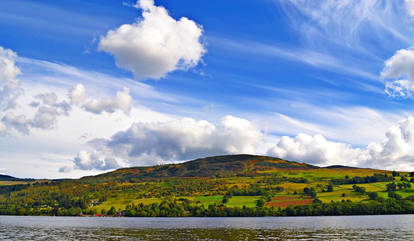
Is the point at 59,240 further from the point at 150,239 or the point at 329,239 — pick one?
the point at 329,239

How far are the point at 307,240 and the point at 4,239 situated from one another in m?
75.9

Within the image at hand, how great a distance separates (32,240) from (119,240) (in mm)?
21487

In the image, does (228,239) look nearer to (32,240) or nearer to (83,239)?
(83,239)

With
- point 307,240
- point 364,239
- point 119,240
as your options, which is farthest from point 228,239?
point 364,239

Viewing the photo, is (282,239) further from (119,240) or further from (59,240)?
(59,240)

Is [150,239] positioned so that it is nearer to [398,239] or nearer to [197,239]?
[197,239]

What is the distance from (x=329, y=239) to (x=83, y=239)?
6266 cm

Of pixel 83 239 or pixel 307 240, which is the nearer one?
pixel 307 240

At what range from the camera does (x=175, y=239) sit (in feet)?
322

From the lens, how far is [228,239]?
9625 centimetres

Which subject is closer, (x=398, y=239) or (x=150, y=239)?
(x=398, y=239)

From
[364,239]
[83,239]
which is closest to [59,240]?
[83,239]

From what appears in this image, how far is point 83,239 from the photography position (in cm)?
9919

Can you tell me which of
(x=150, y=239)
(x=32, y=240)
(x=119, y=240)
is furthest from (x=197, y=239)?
(x=32, y=240)
